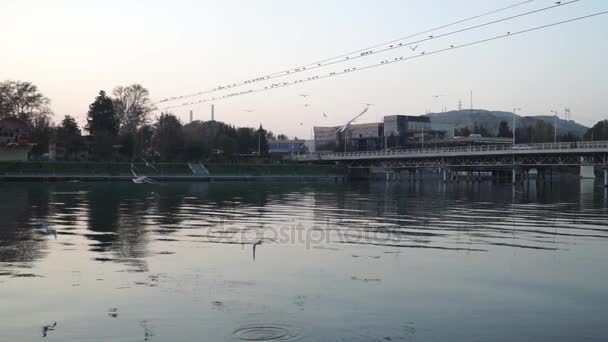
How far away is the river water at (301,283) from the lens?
11.1 meters

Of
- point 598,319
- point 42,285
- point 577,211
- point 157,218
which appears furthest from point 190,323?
point 577,211

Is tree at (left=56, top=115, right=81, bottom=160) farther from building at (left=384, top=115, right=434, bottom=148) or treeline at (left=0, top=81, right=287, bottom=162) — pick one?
building at (left=384, top=115, right=434, bottom=148)

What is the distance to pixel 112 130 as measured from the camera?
412 ft

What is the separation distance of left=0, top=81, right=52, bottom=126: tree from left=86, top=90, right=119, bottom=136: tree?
Result: 1057cm

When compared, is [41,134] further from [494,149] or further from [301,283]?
[301,283]

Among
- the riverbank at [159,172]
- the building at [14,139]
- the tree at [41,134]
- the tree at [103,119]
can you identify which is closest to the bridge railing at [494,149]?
the riverbank at [159,172]

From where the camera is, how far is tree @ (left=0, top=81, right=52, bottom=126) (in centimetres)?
10671

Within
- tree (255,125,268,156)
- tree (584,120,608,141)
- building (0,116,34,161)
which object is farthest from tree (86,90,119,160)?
tree (584,120,608,141)

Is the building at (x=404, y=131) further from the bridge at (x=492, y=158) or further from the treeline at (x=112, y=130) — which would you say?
the treeline at (x=112, y=130)

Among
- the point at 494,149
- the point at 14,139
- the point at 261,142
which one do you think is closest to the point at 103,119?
the point at 14,139

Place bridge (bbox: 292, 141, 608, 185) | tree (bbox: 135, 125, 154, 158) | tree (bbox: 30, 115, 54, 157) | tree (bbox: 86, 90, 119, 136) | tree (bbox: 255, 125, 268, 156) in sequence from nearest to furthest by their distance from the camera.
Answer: bridge (bbox: 292, 141, 608, 185), tree (bbox: 30, 115, 54, 157), tree (bbox: 86, 90, 119, 136), tree (bbox: 135, 125, 154, 158), tree (bbox: 255, 125, 268, 156)

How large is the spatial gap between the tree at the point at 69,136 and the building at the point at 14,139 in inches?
816

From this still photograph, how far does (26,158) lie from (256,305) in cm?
10095

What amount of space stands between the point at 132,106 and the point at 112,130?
22.0 feet
